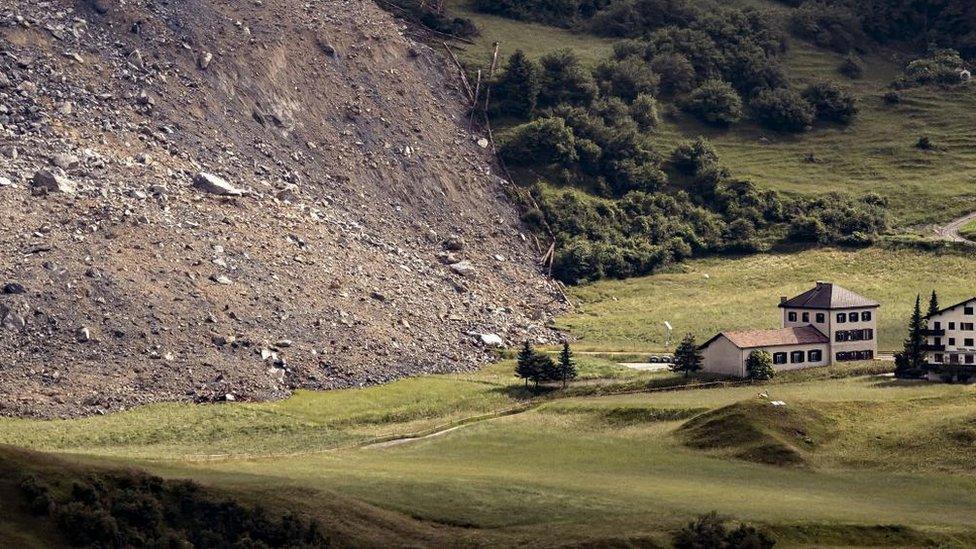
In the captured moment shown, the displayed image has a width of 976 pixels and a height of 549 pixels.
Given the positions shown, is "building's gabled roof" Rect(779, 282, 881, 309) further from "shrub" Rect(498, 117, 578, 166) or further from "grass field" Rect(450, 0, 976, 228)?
"shrub" Rect(498, 117, 578, 166)

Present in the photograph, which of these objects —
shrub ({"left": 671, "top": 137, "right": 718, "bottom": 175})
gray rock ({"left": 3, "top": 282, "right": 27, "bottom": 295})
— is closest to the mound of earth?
gray rock ({"left": 3, "top": 282, "right": 27, "bottom": 295})

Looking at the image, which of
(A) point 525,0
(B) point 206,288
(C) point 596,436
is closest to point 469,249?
(B) point 206,288

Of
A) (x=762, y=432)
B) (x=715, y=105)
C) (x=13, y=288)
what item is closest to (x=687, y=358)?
(x=762, y=432)

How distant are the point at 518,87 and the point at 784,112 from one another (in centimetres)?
2845

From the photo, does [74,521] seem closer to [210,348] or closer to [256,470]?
Result: [256,470]

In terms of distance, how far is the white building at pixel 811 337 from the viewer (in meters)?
121

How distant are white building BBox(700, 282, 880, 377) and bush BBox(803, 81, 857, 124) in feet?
185

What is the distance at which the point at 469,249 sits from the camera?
144000 millimetres

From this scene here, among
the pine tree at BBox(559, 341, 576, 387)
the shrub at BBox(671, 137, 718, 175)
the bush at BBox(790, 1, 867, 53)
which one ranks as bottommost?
the pine tree at BBox(559, 341, 576, 387)

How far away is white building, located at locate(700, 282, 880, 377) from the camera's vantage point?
12081 centimetres

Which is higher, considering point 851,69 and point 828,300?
point 851,69

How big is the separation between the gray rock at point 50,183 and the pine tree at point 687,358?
135 feet

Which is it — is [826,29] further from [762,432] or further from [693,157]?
[762,432]

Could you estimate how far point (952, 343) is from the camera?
390 ft
